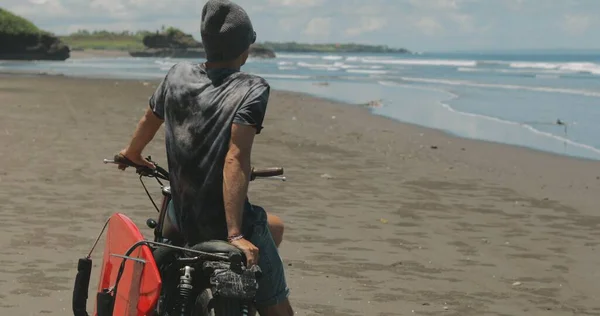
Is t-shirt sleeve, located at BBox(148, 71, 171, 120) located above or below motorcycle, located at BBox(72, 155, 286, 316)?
above

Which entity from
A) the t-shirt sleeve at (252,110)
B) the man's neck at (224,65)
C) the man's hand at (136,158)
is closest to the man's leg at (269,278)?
the t-shirt sleeve at (252,110)

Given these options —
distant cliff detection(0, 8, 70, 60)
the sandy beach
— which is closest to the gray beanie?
the sandy beach

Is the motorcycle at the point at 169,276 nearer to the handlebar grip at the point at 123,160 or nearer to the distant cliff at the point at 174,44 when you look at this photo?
the handlebar grip at the point at 123,160

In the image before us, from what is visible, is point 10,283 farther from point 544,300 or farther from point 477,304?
point 544,300

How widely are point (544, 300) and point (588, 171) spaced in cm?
719

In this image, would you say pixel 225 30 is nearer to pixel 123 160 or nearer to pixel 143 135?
pixel 143 135

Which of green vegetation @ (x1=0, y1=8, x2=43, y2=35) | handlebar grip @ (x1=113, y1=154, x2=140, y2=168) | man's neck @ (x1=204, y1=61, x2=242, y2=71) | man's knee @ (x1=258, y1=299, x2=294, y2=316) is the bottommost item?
man's knee @ (x1=258, y1=299, x2=294, y2=316)

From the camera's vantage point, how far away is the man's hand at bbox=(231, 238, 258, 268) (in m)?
3.51

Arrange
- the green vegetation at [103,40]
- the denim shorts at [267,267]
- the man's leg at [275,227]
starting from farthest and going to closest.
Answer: the green vegetation at [103,40] < the man's leg at [275,227] < the denim shorts at [267,267]

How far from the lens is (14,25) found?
84.4 m

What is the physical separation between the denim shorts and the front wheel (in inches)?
7.9

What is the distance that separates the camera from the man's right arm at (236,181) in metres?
3.56

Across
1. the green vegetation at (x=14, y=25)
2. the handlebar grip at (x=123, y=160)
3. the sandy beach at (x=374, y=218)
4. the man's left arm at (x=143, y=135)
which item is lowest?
Result: the sandy beach at (x=374, y=218)

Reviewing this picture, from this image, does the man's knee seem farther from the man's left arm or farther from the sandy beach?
the sandy beach
